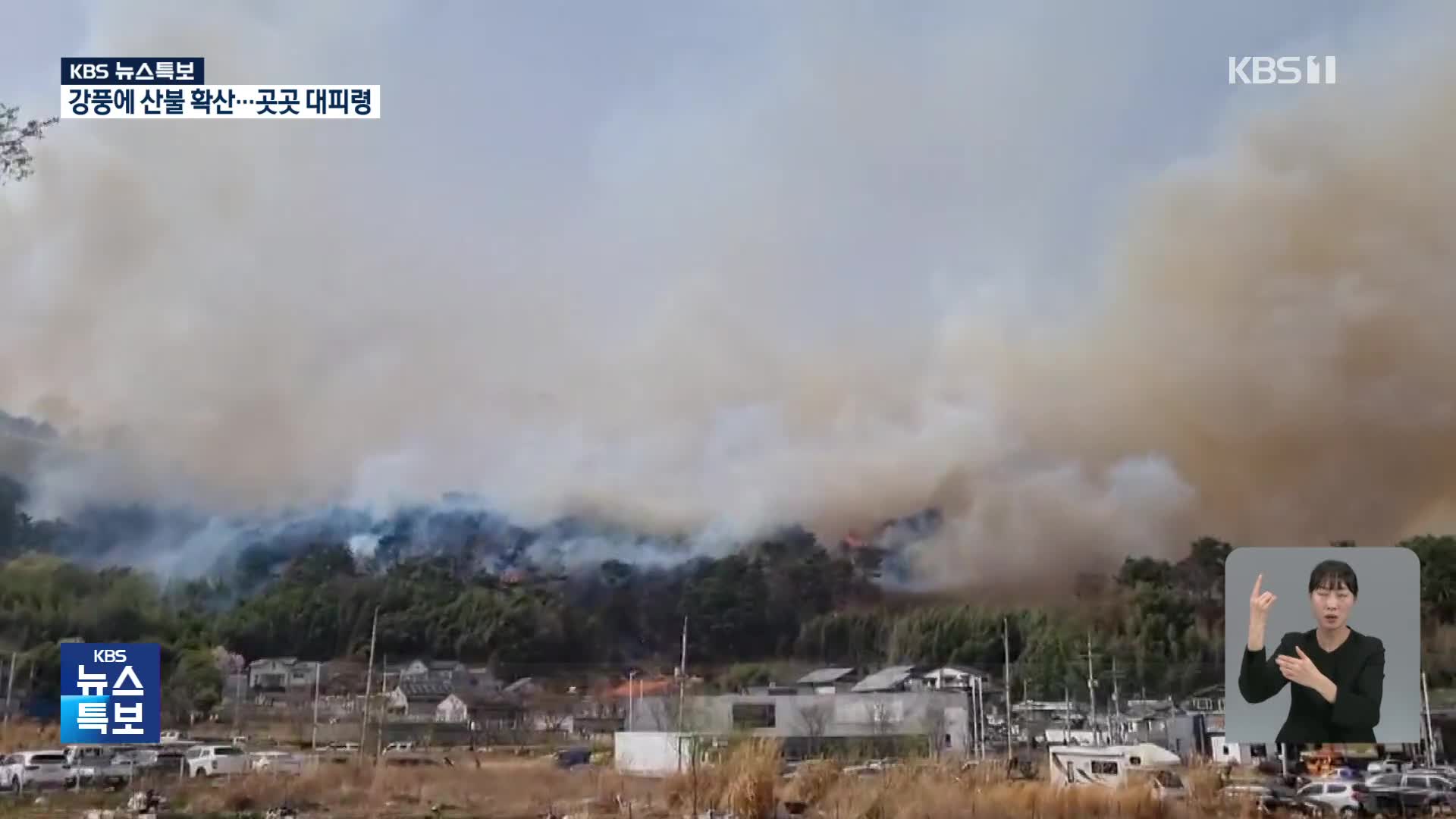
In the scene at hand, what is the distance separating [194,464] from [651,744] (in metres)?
3.64

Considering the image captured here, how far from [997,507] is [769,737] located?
2.25 metres

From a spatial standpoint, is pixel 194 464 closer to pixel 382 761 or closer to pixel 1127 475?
pixel 382 761

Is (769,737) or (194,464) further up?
(194,464)

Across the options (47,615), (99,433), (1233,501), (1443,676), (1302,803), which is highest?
(99,433)

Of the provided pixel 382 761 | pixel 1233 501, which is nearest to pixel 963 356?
pixel 1233 501

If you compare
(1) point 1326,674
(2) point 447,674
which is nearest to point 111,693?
(2) point 447,674

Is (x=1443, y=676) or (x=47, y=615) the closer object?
(x=1443, y=676)

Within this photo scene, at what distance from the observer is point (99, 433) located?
25.4ft

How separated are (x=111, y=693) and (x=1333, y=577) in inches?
297

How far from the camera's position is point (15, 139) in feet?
25.1

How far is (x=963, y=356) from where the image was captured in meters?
7.61

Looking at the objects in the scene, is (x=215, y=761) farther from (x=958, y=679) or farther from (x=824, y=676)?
(x=958, y=679)

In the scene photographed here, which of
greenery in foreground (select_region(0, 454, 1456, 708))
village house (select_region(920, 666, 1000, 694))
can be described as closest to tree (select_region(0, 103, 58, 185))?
greenery in foreground (select_region(0, 454, 1456, 708))

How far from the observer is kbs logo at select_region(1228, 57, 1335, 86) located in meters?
7.45
